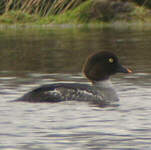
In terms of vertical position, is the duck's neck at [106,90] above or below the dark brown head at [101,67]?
below

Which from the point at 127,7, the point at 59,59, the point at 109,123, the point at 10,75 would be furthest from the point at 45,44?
the point at 109,123

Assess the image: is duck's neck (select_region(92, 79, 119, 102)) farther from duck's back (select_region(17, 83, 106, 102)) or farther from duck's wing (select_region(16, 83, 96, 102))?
duck's wing (select_region(16, 83, 96, 102))

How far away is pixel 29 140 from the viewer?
900 cm

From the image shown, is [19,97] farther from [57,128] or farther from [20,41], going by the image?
[20,41]

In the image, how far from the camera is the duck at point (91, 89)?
39.5 ft

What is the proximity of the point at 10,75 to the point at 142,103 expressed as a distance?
18.0 feet

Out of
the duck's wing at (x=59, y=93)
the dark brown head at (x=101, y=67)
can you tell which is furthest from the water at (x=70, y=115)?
the dark brown head at (x=101, y=67)

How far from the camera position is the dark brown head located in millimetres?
13062

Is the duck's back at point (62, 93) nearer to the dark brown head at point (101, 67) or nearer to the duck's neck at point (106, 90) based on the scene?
the duck's neck at point (106, 90)

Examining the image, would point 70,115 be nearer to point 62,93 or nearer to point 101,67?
point 62,93

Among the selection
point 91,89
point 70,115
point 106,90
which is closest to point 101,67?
point 106,90

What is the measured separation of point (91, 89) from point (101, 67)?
2.49 ft

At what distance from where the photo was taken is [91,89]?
40.9ft

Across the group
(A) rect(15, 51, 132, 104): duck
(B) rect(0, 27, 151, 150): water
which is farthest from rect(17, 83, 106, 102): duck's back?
(B) rect(0, 27, 151, 150): water
